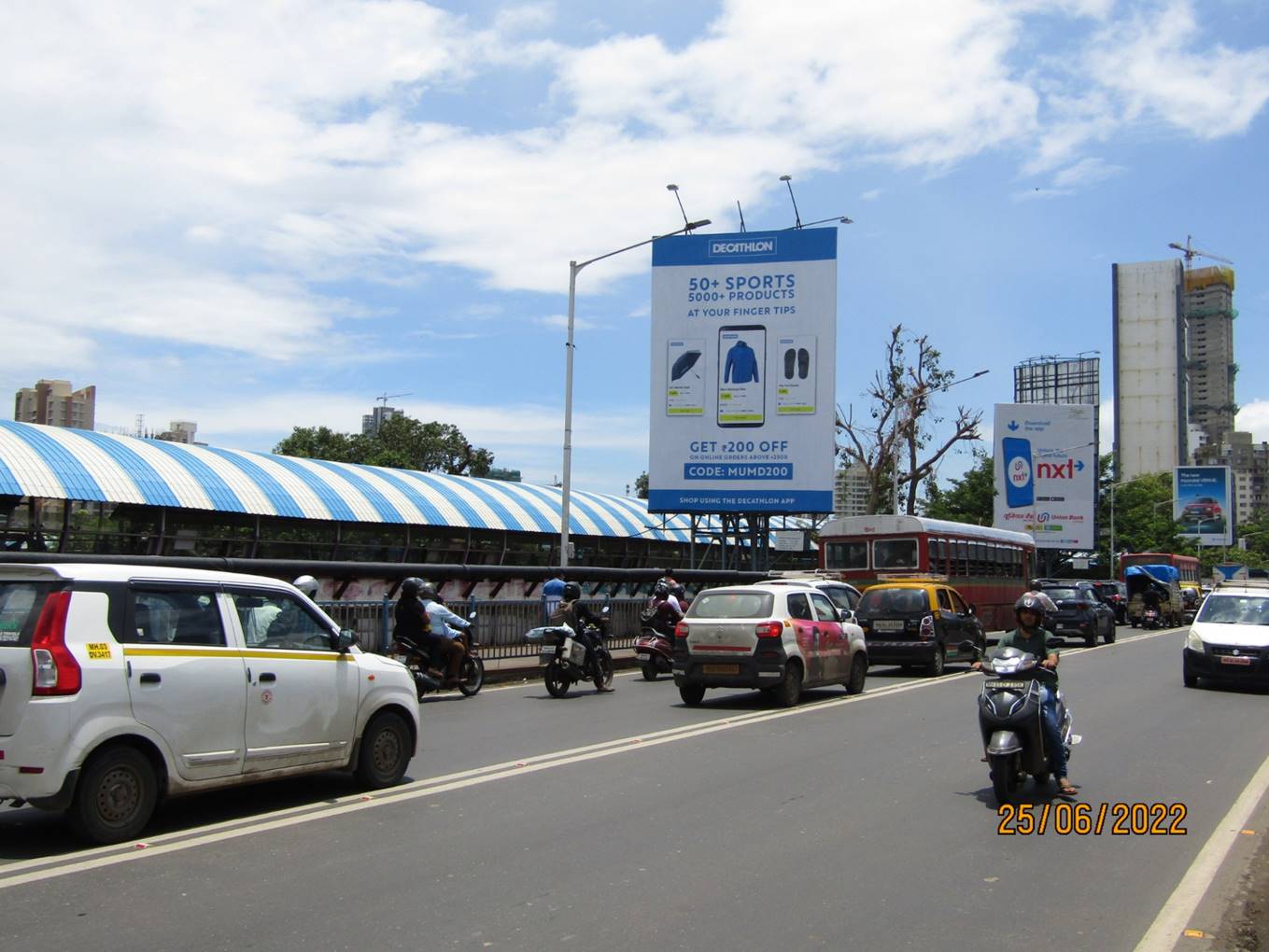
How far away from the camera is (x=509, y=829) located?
766cm

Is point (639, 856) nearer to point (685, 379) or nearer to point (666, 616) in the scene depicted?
point (666, 616)

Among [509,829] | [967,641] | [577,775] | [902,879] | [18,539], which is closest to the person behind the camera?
[902,879]

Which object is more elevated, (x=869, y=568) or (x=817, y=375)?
(x=817, y=375)

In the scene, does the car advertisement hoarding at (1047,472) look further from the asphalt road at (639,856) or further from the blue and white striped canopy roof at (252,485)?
the asphalt road at (639,856)

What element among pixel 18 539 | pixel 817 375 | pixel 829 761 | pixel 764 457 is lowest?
pixel 829 761

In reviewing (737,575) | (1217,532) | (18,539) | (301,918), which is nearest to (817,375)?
(737,575)

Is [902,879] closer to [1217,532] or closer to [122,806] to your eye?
[122,806]

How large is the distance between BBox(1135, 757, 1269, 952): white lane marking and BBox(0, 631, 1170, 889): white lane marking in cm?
515

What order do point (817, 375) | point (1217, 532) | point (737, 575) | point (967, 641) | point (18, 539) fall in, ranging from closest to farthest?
1. point (967, 641)
2. point (18, 539)
3. point (737, 575)
4. point (817, 375)
5. point (1217, 532)

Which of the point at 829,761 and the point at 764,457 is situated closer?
the point at 829,761

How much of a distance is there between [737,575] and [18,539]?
16685 mm

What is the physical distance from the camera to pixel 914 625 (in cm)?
2052
